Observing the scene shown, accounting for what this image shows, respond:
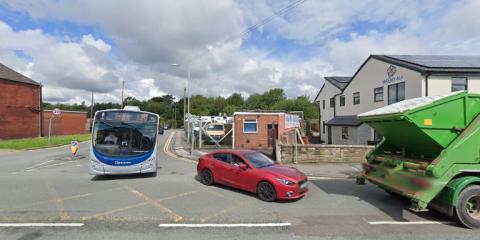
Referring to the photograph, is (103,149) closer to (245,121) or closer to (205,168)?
(205,168)

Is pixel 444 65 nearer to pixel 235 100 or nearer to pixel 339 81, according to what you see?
pixel 339 81

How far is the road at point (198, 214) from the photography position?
538 centimetres

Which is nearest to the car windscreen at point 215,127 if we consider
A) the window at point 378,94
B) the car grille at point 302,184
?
the window at point 378,94

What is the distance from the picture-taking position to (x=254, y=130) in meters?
22.4

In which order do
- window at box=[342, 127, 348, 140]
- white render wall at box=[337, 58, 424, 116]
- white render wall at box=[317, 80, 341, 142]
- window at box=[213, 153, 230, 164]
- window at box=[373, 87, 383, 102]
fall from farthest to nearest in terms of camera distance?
1. white render wall at box=[317, 80, 341, 142]
2. window at box=[342, 127, 348, 140]
3. window at box=[373, 87, 383, 102]
4. white render wall at box=[337, 58, 424, 116]
5. window at box=[213, 153, 230, 164]

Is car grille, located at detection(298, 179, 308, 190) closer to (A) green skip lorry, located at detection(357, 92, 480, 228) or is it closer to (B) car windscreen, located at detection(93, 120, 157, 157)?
(A) green skip lorry, located at detection(357, 92, 480, 228)

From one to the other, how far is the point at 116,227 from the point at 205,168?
14.4ft

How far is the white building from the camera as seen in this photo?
16922 mm

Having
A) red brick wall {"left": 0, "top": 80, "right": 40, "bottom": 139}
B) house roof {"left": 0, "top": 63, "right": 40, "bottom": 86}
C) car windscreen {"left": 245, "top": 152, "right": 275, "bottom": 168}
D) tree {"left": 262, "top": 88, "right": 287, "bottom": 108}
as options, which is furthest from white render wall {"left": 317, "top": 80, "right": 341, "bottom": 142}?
tree {"left": 262, "top": 88, "right": 287, "bottom": 108}

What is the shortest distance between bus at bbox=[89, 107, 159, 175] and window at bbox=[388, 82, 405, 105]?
16.3m

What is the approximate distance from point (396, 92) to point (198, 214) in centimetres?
1800

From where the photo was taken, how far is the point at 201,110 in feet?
310

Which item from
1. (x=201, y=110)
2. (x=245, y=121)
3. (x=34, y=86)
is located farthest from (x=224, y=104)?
(x=245, y=121)

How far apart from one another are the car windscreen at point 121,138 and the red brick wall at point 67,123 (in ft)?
105
